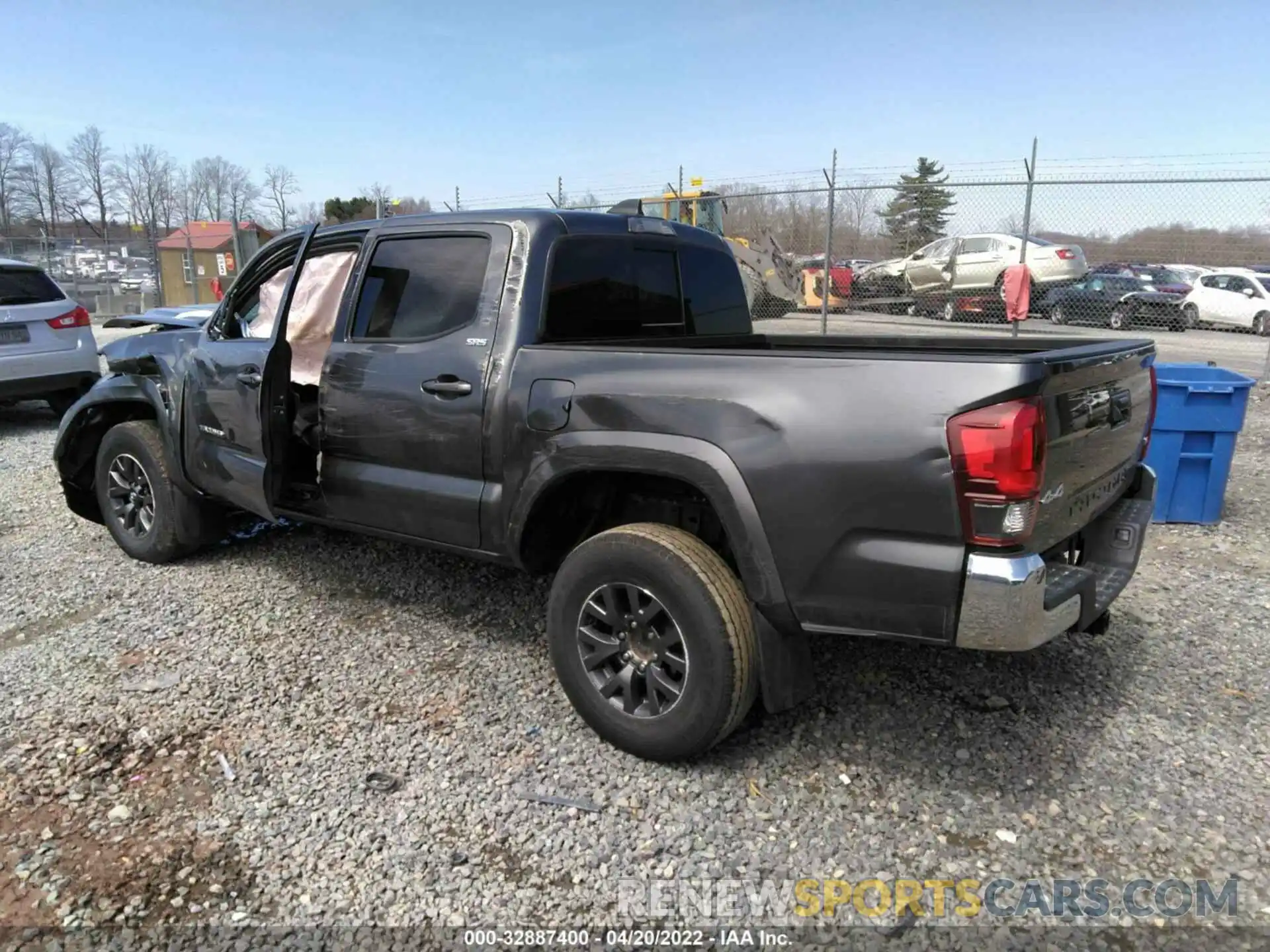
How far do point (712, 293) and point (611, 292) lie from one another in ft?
2.61

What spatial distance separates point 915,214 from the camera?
13.4 meters

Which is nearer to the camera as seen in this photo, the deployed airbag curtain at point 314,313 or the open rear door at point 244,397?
the open rear door at point 244,397

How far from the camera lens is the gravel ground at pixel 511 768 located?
2424mm

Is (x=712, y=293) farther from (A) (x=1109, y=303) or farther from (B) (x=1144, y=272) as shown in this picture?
(B) (x=1144, y=272)

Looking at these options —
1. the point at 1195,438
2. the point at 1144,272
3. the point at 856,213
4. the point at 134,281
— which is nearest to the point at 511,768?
the point at 1195,438

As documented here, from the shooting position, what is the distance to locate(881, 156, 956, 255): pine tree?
40.2 feet

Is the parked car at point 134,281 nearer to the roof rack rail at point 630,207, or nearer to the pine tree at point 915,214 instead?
the pine tree at point 915,214

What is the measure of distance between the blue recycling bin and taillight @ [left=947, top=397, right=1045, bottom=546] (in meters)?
3.71

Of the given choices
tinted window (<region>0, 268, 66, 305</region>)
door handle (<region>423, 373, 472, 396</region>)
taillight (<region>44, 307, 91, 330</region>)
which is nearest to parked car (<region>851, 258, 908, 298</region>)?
taillight (<region>44, 307, 91, 330</region>)

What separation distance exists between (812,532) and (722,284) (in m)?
2.17

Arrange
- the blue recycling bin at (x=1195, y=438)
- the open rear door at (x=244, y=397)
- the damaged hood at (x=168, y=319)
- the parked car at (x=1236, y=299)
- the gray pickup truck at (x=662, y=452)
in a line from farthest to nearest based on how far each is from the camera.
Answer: the parked car at (x=1236, y=299) → the damaged hood at (x=168, y=319) → the blue recycling bin at (x=1195, y=438) → the open rear door at (x=244, y=397) → the gray pickup truck at (x=662, y=452)

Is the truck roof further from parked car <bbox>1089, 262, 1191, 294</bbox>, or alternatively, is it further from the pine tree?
parked car <bbox>1089, 262, 1191, 294</bbox>

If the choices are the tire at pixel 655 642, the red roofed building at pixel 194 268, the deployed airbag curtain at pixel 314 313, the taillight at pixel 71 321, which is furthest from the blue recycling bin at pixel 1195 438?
the red roofed building at pixel 194 268

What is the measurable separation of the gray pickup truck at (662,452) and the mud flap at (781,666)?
1 cm
